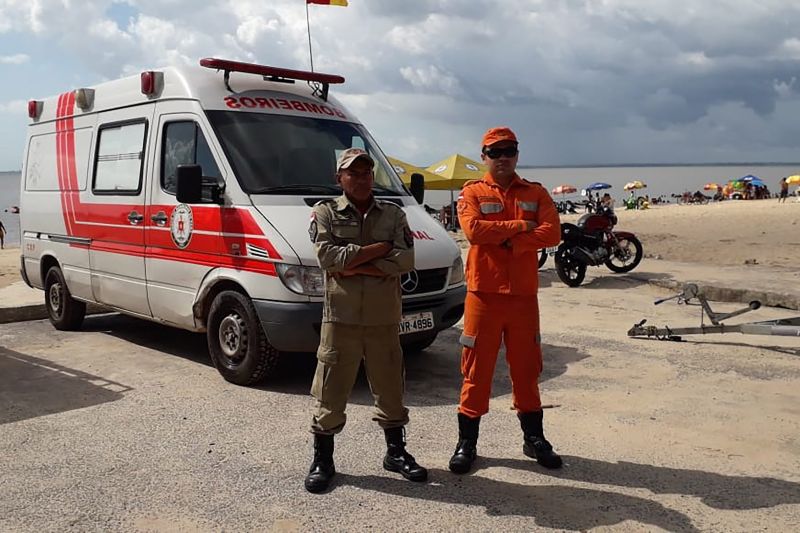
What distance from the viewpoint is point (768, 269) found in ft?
40.5

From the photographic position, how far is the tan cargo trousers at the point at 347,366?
392 centimetres

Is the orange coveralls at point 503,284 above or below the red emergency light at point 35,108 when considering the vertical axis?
below

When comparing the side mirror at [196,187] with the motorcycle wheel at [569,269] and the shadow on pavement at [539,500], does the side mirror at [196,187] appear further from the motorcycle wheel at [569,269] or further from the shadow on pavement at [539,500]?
the motorcycle wheel at [569,269]

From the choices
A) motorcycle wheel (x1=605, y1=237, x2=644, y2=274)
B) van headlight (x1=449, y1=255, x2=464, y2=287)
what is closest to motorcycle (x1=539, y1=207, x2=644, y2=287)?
motorcycle wheel (x1=605, y1=237, x2=644, y2=274)

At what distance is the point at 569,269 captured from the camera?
473 inches

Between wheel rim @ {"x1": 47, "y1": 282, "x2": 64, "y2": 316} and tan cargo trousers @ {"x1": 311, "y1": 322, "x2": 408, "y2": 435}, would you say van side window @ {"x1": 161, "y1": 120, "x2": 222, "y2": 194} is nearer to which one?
tan cargo trousers @ {"x1": 311, "y1": 322, "x2": 408, "y2": 435}

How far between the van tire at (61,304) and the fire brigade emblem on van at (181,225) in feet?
8.15

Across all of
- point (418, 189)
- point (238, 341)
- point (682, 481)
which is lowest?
point (682, 481)

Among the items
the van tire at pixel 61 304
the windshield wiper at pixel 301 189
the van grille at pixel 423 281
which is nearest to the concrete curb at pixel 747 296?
the van grille at pixel 423 281

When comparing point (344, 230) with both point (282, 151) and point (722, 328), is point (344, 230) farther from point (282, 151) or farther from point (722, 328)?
point (722, 328)

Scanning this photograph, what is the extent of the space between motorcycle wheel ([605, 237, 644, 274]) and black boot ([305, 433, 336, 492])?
32.3ft

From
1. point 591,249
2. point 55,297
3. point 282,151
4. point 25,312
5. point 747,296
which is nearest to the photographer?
point 282,151

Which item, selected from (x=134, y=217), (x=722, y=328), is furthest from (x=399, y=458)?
(x=722, y=328)

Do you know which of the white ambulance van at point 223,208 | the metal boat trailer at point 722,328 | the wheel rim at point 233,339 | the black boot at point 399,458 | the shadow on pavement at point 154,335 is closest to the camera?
the black boot at point 399,458
